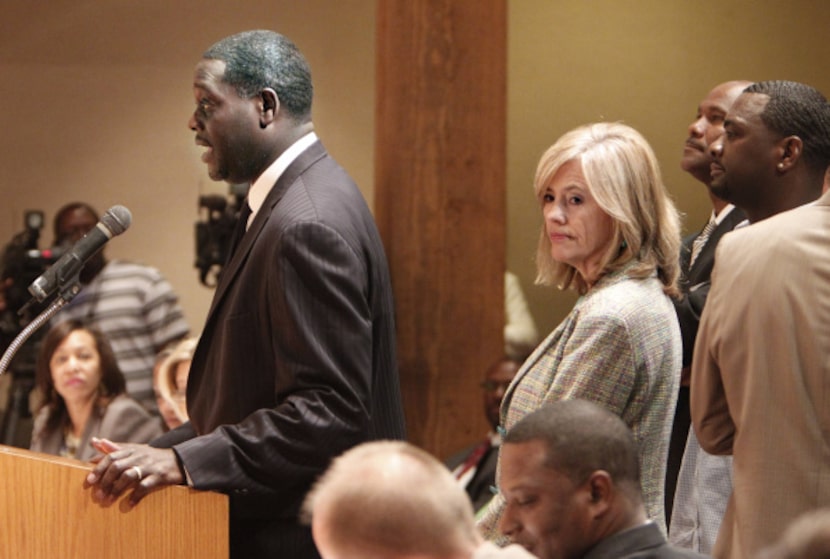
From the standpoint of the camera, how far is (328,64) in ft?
19.6

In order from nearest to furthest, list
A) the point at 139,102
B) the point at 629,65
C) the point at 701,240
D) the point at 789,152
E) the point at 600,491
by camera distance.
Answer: the point at 600,491, the point at 789,152, the point at 701,240, the point at 629,65, the point at 139,102

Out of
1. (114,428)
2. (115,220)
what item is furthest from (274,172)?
(114,428)

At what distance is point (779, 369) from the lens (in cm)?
204

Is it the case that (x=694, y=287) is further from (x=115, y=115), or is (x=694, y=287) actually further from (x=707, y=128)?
(x=115, y=115)

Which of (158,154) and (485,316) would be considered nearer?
(485,316)

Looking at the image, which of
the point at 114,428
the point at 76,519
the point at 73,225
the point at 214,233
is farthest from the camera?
the point at 214,233

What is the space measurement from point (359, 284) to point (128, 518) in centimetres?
48

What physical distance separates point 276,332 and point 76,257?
309 millimetres

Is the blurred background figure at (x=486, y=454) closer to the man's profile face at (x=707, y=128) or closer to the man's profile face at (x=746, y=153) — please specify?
the man's profile face at (x=707, y=128)

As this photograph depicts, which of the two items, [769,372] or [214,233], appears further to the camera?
[214,233]

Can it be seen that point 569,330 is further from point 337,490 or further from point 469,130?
point 469,130

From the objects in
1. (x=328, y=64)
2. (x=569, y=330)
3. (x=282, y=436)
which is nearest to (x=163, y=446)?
(x=282, y=436)

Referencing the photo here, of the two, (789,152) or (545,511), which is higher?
(789,152)

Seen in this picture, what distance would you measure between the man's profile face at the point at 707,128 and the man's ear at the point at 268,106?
1.23m
